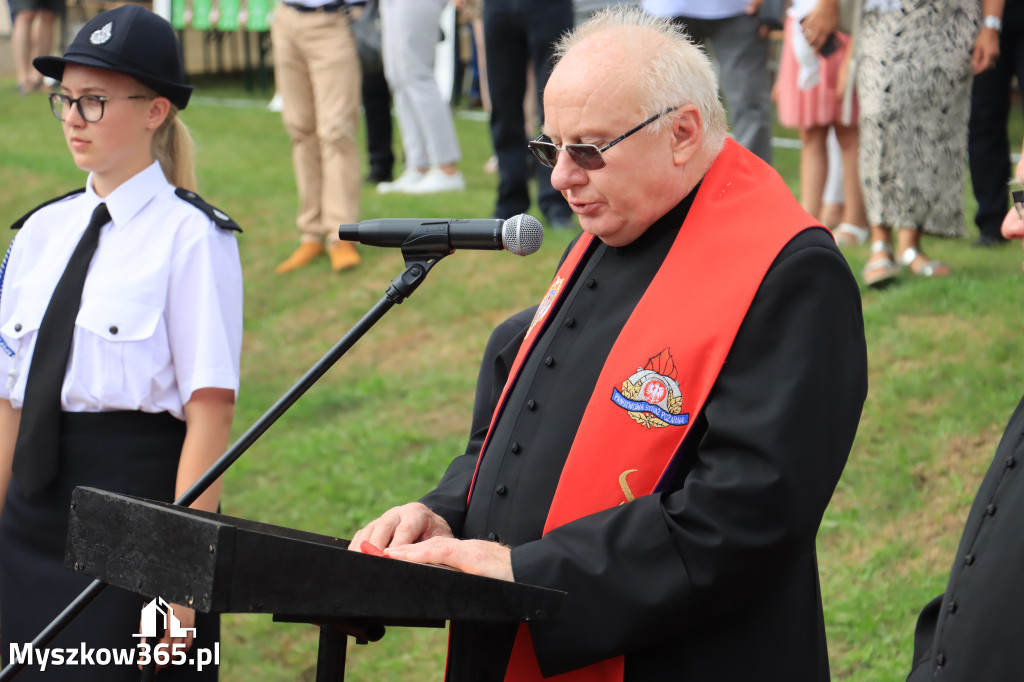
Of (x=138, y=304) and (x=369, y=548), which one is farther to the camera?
(x=138, y=304)

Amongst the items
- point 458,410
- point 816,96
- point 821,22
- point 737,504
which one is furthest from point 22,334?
point 816,96

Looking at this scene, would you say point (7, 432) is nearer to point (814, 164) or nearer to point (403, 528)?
point (403, 528)

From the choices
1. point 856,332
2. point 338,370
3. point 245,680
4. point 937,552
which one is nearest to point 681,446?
point 856,332

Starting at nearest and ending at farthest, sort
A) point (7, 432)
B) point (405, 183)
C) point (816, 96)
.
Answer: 1. point (7, 432)
2. point (816, 96)
3. point (405, 183)

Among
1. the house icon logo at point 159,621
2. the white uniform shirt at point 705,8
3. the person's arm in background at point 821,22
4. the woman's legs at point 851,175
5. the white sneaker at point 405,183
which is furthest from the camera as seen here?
the white sneaker at point 405,183

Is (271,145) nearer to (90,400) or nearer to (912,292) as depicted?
(912,292)

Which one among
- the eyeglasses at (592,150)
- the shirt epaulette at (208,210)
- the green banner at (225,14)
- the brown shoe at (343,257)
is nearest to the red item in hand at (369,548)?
the eyeglasses at (592,150)

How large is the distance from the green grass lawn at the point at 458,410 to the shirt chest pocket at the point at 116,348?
208 centimetres

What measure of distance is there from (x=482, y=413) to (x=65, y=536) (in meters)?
1.26

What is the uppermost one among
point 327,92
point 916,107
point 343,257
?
point 916,107

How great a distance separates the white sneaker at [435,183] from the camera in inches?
356

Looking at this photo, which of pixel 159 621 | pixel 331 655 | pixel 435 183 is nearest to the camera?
pixel 331 655

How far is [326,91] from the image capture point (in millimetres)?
8055

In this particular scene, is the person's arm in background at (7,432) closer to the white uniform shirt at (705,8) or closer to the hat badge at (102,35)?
the hat badge at (102,35)
